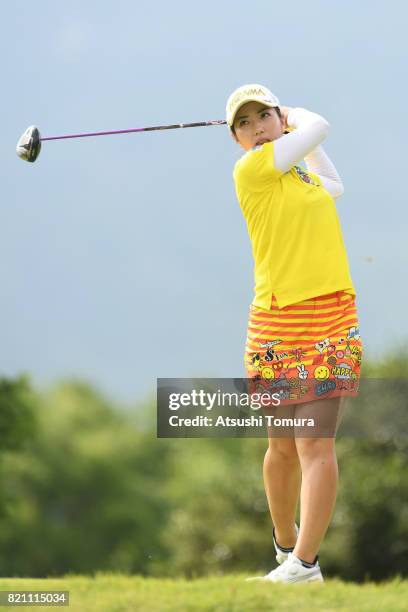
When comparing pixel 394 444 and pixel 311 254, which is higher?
pixel 311 254

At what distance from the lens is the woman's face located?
3939 mm

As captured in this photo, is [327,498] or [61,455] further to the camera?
[61,455]

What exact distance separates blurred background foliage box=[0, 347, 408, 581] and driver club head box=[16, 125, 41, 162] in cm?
903

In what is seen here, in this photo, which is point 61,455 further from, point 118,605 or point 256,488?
point 118,605

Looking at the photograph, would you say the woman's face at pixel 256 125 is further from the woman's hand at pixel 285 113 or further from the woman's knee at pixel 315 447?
the woman's knee at pixel 315 447

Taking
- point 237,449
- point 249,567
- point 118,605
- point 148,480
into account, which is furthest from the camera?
point 148,480

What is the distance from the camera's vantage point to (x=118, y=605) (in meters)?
3.73

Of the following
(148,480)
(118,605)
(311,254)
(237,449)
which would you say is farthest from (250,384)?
(148,480)

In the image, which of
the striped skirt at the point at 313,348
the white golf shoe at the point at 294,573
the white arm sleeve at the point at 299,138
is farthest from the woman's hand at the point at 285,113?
the white golf shoe at the point at 294,573

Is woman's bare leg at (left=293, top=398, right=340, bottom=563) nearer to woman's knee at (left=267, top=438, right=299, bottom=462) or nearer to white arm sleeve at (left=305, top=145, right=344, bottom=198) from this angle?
woman's knee at (left=267, top=438, right=299, bottom=462)

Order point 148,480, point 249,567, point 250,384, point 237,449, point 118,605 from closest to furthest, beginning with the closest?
1. point 118,605
2. point 250,384
3. point 249,567
4. point 237,449
5. point 148,480

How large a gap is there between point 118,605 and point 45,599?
13.0 inches

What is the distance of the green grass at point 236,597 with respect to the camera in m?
3.60

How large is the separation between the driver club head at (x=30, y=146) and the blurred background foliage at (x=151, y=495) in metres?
9.03
